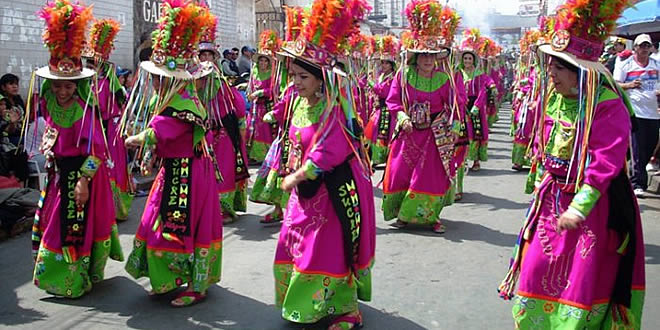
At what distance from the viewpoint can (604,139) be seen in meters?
3.28

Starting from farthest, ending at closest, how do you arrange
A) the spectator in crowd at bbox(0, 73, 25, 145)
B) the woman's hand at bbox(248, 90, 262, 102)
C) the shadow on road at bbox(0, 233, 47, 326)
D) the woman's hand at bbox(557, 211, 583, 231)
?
the woman's hand at bbox(248, 90, 262, 102)
the spectator in crowd at bbox(0, 73, 25, 145)
the shadow on road at bbox(0, 233, 47, 326)
the woman's hand at bbox(557, 211, 583, 231)

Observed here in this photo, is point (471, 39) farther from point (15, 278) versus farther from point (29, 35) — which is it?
point (15, 278)

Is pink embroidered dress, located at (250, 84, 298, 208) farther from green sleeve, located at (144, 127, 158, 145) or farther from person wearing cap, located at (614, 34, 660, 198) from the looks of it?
person wearing cap, located at (614, 34, 660, 198)

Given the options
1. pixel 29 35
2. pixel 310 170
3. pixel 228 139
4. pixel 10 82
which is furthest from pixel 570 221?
pixel 29 35

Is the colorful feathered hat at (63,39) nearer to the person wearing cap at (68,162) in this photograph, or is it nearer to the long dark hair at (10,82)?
the person wearing cap at (68,162)

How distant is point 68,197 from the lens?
16.0ft

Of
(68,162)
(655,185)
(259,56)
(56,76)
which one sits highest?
(259,56)

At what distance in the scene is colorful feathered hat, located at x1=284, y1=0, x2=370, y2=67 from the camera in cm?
409

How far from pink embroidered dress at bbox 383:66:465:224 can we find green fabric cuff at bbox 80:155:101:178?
3.05 metres

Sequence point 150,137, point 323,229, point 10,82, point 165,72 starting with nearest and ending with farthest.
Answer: point 323,229 < point 150,137 < point 165,72 < point 10,82

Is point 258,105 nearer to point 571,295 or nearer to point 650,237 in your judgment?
point 650,237

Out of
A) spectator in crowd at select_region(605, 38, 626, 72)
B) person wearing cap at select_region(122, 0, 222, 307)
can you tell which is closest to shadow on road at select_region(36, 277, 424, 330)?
person wearing cap at select_region(122, 0, 222, 307)

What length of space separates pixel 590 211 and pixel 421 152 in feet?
12.1

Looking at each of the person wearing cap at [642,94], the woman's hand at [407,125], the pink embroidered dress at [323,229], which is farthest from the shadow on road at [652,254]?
the pink embroidered dress at [323,229]
